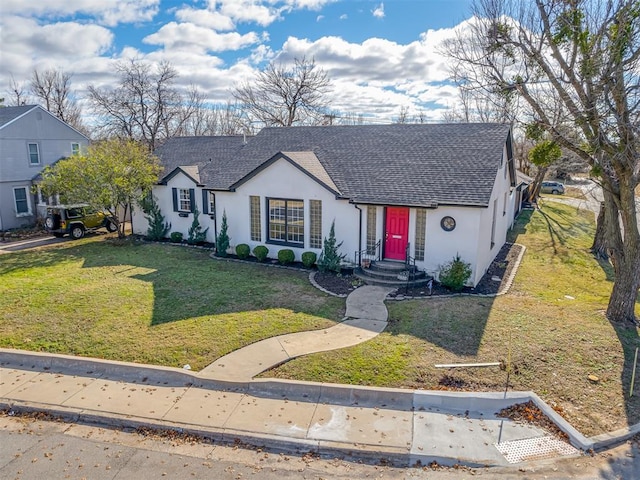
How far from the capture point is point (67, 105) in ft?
177

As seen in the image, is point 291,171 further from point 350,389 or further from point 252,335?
point 350,389

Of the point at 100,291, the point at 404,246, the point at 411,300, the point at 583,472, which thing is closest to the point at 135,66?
the point at 100,291

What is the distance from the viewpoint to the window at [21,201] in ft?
87.1

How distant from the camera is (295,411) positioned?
8336 millimetres

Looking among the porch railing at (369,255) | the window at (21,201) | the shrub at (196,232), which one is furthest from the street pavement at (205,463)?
the window at (21,201)

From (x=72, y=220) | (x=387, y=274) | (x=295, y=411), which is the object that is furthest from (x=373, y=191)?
(x=72, y=220)

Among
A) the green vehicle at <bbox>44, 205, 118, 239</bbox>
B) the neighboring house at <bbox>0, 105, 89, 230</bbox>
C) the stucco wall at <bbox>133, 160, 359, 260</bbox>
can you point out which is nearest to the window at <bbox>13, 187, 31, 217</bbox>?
the neighboring house at <bbox>0, 105, 89, 230</bbox>

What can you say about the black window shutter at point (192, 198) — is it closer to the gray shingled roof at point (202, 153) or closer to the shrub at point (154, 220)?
the gray shingled roof at point (202, 153)

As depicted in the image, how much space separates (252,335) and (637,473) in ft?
26.5

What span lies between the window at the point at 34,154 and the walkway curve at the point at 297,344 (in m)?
24.4

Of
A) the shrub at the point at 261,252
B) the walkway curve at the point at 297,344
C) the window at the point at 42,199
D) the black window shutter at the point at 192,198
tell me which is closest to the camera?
the walkway curve at the point at 297,344

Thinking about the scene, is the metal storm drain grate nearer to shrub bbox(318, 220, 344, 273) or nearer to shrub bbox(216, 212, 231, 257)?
shrub bbox(318, 220, 344, 273)

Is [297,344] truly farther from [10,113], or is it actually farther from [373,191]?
[10,113]

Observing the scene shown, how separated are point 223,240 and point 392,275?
26.4 feet
